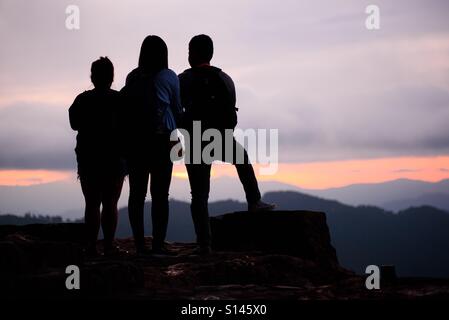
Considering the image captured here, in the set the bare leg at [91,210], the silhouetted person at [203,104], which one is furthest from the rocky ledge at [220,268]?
the silhouetted person at [203,104]

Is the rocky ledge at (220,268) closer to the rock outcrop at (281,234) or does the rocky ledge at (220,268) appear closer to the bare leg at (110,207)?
the rock outcrop at (281,234)

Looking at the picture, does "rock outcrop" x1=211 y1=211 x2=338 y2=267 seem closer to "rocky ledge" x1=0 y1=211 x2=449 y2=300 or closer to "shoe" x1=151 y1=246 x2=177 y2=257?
"rocky ledge" x1=0 y1=211 x2=449 y2=300

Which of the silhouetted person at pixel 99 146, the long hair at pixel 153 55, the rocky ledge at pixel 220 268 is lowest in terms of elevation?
the rocky ledge at pixel 220 268

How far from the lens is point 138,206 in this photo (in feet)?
30.1

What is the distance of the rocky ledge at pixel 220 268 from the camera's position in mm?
6996

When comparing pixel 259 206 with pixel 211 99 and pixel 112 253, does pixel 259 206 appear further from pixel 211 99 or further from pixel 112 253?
pixel 112 253

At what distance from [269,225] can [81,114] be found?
297cm

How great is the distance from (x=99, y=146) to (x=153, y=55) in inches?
48.1

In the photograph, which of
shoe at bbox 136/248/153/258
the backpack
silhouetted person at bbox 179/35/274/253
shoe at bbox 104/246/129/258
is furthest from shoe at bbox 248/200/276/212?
shoe at bbox 104/246/129/258

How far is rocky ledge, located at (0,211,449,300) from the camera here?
7.00 m

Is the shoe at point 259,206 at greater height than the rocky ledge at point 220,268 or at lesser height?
greater
